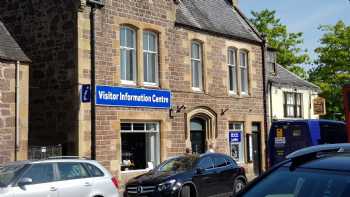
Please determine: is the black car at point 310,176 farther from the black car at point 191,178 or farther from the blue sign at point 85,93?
the blue sign at point 85,93

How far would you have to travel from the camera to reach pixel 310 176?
4.39 m

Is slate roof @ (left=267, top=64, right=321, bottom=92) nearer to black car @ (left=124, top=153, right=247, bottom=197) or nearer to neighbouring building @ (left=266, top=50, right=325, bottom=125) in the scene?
neighbouring building @ (left=266, top=50, right=325, bottom=125)

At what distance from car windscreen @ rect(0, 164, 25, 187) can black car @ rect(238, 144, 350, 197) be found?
24.9ft

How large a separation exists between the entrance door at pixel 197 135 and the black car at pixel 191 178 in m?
7.39

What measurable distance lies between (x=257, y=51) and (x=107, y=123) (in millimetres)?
11876

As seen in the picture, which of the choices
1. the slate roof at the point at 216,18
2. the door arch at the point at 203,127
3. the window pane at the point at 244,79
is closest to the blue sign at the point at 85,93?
the slate roof at the point at 216,18

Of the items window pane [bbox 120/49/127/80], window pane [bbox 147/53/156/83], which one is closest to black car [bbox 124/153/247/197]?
window pane [bbox 120/49/127/80]

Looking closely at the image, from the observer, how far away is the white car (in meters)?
11.1

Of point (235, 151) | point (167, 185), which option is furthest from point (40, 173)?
point (235, 151)

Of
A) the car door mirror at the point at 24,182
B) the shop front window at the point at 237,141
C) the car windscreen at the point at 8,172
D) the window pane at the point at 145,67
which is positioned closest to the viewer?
the car door mirror at the point at 24,182

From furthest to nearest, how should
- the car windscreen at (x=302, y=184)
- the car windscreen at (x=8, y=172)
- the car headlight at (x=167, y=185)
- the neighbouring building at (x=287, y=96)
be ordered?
the neighbouring building at (x=287, y=96) < the car headlight at (x=167, y=185) < the car windscreen at (x=8, y=172) < the car windscreen at (x=302, y=184)

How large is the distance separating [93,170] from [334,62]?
35054 mm

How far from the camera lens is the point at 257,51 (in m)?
29.4

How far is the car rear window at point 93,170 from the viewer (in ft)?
42.0
